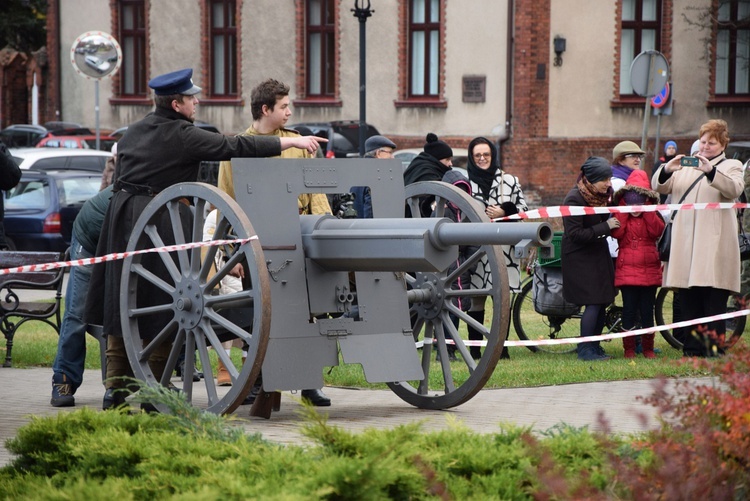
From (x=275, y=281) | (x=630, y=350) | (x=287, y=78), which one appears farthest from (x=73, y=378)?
(x=287, y=78)

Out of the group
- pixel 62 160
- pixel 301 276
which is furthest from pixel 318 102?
pixel 301 276

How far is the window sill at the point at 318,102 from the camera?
3428 cm

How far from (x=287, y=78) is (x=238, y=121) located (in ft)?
5.78

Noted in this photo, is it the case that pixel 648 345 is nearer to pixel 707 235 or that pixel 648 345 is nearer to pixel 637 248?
pixel 637 248

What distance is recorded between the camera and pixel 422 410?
7.94 metres

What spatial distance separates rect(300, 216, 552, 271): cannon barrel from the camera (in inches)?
263

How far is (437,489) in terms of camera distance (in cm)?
396

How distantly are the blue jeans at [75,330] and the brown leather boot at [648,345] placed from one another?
466 centimetres

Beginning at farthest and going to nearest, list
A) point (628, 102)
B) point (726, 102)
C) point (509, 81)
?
point (509, 81)
point (726, 102)
point (628, 102)

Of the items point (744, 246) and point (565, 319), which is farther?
point (565, 319)

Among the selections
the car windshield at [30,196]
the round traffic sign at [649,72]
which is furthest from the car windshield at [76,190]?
the round traffic sign at [649,72]

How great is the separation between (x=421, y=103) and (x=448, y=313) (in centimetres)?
2510

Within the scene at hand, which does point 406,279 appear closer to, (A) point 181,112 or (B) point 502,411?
(B) point 502,411

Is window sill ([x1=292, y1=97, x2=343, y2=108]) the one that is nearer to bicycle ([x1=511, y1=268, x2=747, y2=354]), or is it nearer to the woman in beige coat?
bicycle ([x1=511, y1=268, x2=747, y2=354])
